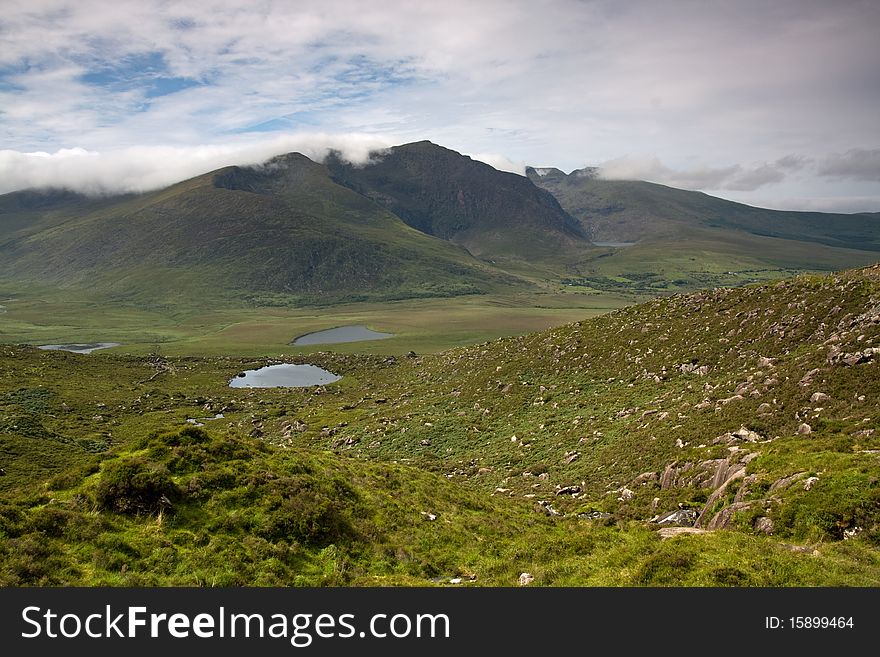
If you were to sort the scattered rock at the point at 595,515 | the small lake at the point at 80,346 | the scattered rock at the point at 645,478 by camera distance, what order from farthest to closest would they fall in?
1. the small lake at the point at 80,346
2. the scattered rock at the point at 645,478
3. the scattered rock at the point at 595,515

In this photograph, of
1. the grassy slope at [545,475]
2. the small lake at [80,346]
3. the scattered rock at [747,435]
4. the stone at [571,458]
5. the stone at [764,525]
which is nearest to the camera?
the grassy slope at [545,475]

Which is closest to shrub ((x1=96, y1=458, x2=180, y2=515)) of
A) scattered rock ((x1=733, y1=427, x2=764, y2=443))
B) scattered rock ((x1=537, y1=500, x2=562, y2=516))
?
scattered rock ((x1=537, y1=500, x2=562, y2=516))

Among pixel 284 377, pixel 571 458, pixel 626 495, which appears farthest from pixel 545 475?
pixel 284 377

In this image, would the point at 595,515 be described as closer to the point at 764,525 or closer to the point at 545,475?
the point at 764,525

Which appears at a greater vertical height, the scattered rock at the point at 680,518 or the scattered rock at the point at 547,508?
the scattered rock at the point at 680,518

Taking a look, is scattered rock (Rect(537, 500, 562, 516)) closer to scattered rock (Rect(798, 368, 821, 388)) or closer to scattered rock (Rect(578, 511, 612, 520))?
scattered rock (Rect(578, 511, 612, 520))

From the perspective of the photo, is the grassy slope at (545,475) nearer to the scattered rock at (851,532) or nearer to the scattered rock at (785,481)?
the scattered rock at (851,532)

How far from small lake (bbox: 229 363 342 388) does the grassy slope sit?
162ft

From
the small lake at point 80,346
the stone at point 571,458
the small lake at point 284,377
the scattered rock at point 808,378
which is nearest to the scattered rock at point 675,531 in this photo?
the stone at point 571,458

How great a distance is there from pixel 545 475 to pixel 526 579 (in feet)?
69.9

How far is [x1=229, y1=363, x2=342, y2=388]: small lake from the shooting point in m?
120

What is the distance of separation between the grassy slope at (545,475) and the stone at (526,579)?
53cm

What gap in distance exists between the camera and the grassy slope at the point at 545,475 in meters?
17.3
